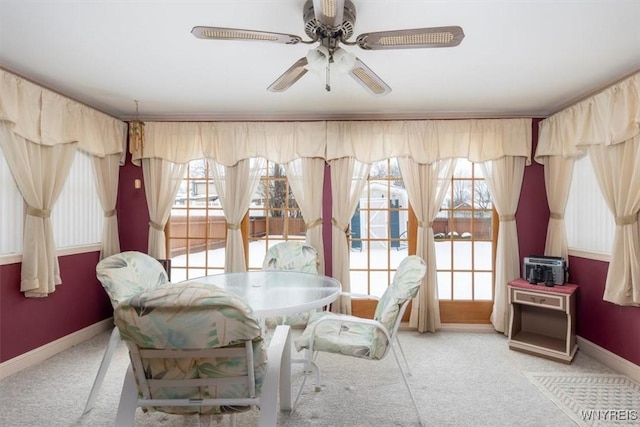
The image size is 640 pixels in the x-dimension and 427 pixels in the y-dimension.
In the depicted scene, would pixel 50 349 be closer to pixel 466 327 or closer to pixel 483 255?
pixel 466 327

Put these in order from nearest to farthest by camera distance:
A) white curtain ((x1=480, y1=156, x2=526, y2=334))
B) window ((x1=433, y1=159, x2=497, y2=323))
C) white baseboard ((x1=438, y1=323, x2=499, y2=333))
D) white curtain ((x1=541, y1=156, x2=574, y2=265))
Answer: white curtain ((x1=541, y1=156, x2=574, y2=265)) → white curtain ((x1=480, y1=156, x2=526, y2=334)) → white baseboard ((x1=438, y1=323, x2=499, y2=333)) → window ((x1=433, y1=159, x2=497, y2=323))

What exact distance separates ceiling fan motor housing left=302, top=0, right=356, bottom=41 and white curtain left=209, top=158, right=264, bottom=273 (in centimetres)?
219

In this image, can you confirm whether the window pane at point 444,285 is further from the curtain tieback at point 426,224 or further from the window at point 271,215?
the window at point 271,215

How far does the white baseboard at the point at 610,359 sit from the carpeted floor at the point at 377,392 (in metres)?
0.07

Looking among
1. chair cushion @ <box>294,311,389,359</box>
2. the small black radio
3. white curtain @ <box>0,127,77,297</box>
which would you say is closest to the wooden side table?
the small black radio

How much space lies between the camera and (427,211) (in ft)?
12.1

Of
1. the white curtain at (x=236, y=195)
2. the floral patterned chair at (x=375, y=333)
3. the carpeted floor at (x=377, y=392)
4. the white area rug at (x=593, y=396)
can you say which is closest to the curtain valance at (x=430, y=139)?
the white curtain at (x=236, y=195)

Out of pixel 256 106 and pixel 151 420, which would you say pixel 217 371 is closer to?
pixel 151 420

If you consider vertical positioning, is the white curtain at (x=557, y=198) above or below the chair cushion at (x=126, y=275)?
above

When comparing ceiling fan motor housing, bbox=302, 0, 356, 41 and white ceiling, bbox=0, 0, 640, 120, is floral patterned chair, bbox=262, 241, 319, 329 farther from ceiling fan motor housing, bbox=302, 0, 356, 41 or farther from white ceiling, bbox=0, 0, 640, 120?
ceiling fan motor housing, bbox=302, 0, 356, 41

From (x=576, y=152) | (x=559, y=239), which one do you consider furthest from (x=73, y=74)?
(x=559, y=239)

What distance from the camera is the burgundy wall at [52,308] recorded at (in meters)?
2.70

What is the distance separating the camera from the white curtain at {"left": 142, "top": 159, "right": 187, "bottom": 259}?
386cm

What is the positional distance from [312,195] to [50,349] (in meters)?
2.90
